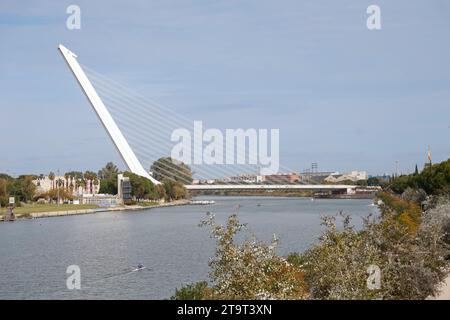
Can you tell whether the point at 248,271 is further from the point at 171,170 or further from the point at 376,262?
the point at 171,170

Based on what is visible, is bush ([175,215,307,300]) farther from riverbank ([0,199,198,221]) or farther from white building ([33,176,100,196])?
white building ([33,176,100,196])

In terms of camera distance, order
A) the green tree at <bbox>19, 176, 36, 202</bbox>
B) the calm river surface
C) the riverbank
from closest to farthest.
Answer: the calm river surface < the riverbank < the green tree at <bbox>19, 176, 36, 202</bbox>

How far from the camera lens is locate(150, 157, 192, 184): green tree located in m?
76.9

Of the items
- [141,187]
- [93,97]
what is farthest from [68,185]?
[93,97]

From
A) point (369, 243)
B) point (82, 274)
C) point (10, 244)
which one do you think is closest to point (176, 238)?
→ point (10, 244)

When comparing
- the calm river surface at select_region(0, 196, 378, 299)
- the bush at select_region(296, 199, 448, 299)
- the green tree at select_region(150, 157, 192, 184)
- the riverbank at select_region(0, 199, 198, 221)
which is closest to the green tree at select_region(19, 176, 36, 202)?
the riverbank at select_region(0, 199, 198, 221)

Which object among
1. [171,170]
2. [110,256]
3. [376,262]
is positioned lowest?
[110,256]

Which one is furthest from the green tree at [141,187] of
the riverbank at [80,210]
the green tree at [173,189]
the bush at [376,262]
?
the bush at [376,262]

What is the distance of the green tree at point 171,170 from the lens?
76.9m

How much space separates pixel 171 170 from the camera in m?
79.7

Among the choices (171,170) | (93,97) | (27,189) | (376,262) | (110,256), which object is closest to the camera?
Answer: (376,262)

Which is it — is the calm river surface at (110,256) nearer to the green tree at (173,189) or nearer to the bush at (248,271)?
the bush at (248,271)
